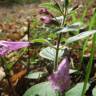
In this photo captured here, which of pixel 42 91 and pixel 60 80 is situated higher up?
pixel 60 80

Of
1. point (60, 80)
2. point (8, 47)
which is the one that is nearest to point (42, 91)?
point (8, 47)

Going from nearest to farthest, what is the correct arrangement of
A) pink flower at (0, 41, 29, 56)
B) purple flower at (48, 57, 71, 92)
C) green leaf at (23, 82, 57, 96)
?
1. purple flower at (48, 57, 71, 92)
2. pink flower at (0, 41, 29, 56)
3. green leaf at (23, 82, 57, 96)

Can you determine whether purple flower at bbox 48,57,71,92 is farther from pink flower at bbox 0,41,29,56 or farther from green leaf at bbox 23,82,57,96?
green leaf at bbox 23,82,57,96

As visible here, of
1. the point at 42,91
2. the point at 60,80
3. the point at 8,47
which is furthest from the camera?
the point at 42,91

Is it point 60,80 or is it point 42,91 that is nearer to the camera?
point 60,80

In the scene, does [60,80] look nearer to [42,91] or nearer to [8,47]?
[8,47]

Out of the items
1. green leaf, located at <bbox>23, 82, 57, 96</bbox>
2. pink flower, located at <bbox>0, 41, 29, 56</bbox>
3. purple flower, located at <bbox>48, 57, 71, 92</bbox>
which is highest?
pink flower, located at <bbox>0, 41, 29, 56</bbox>

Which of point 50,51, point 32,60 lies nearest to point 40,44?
point 50,51

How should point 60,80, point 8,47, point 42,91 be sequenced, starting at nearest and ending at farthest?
point 60,80
point 8,47
point 42,91

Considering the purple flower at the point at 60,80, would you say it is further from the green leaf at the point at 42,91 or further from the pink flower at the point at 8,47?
the green leaf at the point at 42,91

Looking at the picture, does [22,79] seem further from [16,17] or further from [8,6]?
[8,6]

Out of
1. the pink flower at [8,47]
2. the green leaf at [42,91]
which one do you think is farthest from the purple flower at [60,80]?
the green leaf at [42,91]

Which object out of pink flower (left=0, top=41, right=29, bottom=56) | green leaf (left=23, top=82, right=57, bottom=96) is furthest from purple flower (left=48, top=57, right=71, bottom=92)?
green leaf (left=23, top=82, right=57, bottom=96)
